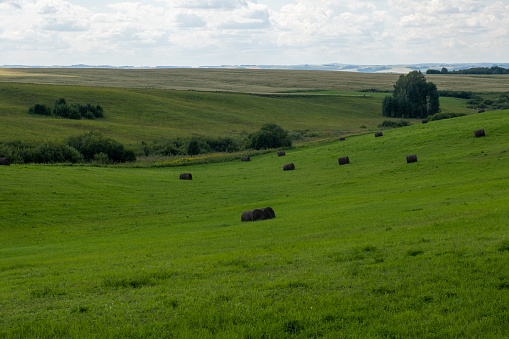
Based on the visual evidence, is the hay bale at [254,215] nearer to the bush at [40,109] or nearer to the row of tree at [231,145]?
the row of tree at [231,145]

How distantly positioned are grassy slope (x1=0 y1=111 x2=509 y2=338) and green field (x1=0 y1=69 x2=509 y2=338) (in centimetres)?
5

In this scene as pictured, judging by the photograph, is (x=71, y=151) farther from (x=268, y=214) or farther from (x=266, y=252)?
(x=266, y=252)

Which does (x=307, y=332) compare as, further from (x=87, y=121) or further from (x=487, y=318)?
(x=87, y=121)

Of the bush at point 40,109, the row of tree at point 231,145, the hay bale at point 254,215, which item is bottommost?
the row of tree at point 231,145

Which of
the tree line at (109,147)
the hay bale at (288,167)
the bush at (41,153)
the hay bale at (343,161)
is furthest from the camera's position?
the tree line at (109,147)

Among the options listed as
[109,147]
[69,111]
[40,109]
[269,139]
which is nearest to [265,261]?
[109,147]

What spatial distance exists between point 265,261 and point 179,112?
105381 millimetres

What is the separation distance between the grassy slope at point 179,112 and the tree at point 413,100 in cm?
425

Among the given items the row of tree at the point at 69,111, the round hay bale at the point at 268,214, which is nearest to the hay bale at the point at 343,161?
the round hay bale at the point at 268,214

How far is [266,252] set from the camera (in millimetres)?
14828

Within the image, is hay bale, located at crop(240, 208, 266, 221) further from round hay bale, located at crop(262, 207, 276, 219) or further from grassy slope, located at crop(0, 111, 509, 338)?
grassy slope, located at crop(0, 111, 509, 338)

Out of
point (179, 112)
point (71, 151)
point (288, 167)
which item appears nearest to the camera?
point (288, 167)

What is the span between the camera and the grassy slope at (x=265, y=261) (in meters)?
8.96

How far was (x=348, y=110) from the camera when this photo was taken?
137500 mm
